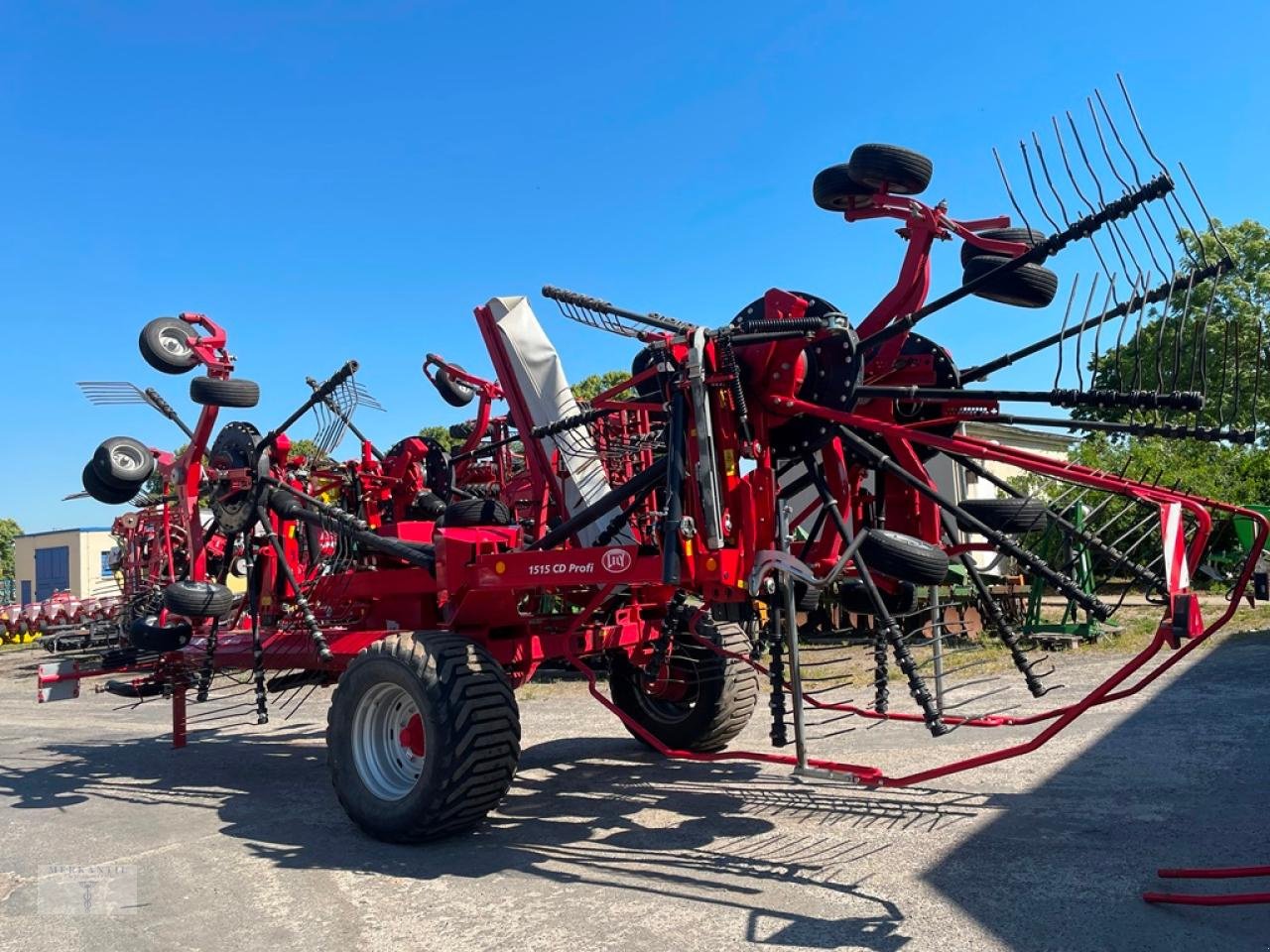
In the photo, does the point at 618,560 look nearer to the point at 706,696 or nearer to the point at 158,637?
the point at 706,696

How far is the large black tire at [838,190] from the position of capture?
234 inches

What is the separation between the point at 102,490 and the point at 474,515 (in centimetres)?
317

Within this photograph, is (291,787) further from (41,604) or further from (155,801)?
(41,604)

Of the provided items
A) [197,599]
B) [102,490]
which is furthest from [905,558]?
[102,490]

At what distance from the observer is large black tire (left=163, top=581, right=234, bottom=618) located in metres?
7.29

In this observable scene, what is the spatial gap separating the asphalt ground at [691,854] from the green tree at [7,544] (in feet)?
217

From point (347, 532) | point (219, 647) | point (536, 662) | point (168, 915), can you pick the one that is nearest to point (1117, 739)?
A: point (536, 662)

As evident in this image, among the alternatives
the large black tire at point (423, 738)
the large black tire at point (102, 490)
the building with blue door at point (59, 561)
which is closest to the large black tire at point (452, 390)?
the large black tire at point (102, 490)

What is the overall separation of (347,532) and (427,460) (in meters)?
2.84

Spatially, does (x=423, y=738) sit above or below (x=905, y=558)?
below

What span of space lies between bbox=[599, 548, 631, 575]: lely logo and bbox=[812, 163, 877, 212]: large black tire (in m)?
2.35

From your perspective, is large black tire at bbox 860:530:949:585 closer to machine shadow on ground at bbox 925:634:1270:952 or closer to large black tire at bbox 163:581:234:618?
machine shadow on ground at bbox 925:634:1270:952

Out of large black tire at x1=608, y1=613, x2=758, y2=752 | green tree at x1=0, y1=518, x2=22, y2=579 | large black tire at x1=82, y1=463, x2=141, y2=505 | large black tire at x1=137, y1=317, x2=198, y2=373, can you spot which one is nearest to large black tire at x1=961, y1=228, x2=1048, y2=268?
large black tire at x1=608, y1=613, x2=758, y2=752

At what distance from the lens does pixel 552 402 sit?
6906 millimetres
